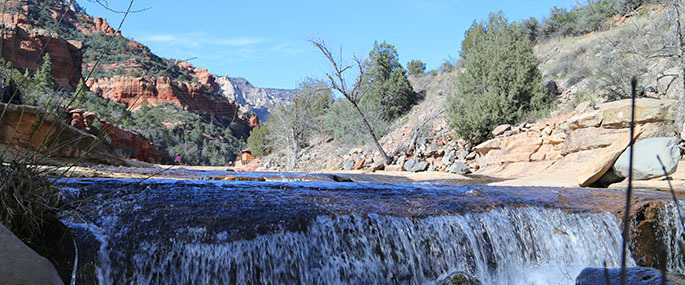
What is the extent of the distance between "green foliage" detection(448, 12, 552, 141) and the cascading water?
367 inches

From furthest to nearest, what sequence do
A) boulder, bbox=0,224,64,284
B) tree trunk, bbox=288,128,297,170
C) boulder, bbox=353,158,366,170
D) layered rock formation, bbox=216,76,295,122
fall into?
layered rock formation, bbox=216,76,295,122
tree trunk, bbox=288,128,297,170
boulder, bbox=353,158,366,170
boulder, bbox=0,224,64,284

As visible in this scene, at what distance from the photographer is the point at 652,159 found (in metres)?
6.54

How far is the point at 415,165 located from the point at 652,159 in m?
7.34

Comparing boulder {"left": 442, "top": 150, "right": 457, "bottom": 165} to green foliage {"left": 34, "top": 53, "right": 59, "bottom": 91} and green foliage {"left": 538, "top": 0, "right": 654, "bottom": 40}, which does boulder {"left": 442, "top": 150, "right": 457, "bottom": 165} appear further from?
green foliage {"left": 538, "top": 0, "right": 654, "bottom": 40}

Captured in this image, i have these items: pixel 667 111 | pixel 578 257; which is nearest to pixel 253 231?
pixel 578 257

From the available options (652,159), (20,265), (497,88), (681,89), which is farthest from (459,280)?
(497,88)

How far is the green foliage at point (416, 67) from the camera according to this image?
33822mm

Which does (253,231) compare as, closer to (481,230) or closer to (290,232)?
(290,232)

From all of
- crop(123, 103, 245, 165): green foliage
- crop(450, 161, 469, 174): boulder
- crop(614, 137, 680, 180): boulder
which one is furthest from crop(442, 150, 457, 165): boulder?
crop(123, 103, 245, 165): green foliage

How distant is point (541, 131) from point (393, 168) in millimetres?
4764

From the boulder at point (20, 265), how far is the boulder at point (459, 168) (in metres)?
11.0

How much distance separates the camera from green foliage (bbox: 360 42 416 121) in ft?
77.7

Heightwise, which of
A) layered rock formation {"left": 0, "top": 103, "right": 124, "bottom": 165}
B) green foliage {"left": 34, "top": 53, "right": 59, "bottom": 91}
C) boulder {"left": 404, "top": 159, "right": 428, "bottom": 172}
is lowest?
boulder {"left": 404, "top": 159, "right": 428, "bottom": 172}

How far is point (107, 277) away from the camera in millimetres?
2283
